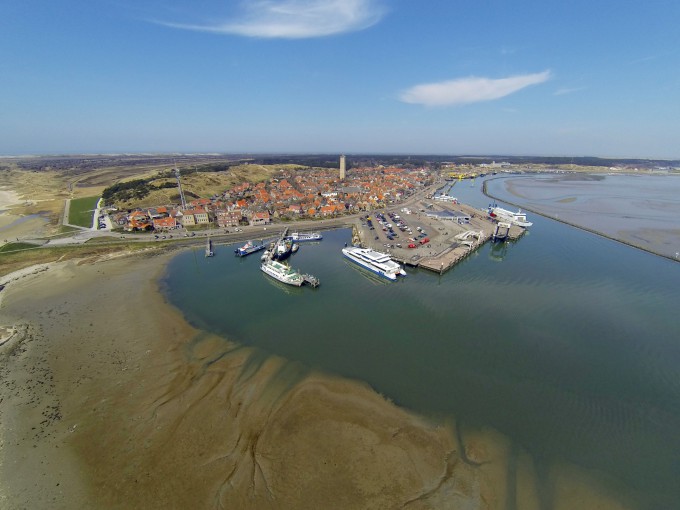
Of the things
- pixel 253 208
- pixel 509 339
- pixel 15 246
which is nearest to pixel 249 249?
pixel 253 208

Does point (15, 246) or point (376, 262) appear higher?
point (376, 262)

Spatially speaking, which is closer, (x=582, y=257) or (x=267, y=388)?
(x=267, y=388)

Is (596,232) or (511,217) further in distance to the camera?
(511,217)

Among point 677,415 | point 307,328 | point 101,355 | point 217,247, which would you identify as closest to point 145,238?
point 217,247

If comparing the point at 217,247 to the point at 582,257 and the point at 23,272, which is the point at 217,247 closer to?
the point at 23,272

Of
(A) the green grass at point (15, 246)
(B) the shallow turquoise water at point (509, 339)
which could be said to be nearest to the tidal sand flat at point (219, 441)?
(B) the shallow turquoise water at point (509, 339)

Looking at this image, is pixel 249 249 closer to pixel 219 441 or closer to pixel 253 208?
pixel 253 208
